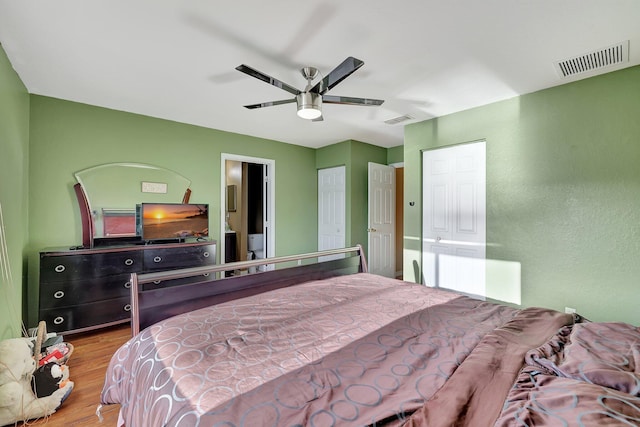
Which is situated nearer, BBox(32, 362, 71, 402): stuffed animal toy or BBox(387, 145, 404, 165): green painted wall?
BBox(32, 362, 71, 402): stuffed animal toy

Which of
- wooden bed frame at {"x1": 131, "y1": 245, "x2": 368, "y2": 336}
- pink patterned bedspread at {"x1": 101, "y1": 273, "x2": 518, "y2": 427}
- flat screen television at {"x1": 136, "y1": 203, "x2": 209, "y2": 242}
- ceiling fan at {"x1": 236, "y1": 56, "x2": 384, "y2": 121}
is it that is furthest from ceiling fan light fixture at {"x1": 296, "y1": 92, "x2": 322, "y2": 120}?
flat screen television at {"x1": 136, "y1": 203, "x2": 209, "y2": 242}

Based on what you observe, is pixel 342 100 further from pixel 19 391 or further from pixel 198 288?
pixel 19 391

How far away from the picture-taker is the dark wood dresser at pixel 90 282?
8.46ft

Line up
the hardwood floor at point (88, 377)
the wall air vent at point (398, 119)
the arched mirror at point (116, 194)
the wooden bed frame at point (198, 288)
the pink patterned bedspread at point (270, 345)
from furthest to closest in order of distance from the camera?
the wall air vent at point (398, 119)
the arched mirror at point (116, 194)
the hardwood floor at point (88, 377)
the wooden bed frame at point (198, 288)
the pink patterned bedspread at point (270, 345)

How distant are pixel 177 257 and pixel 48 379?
5.00ft

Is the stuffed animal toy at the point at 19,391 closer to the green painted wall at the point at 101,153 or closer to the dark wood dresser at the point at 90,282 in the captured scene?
the dark wood dresser at the point at 90,282

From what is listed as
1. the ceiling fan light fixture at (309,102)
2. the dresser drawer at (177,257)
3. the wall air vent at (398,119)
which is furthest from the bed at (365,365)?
the wall air vent at (398,119)

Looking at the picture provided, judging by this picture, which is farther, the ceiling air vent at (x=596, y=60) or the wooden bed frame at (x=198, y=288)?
the ceiling air vent at (x=596, y=60)

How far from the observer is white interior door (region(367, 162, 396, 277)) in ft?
15.1

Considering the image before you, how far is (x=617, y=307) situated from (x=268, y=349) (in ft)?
9.94

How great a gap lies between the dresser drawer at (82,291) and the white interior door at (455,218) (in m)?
3.56

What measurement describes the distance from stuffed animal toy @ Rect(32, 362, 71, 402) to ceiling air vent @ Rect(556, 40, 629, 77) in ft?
14.5

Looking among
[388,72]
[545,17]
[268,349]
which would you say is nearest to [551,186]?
[545,17]

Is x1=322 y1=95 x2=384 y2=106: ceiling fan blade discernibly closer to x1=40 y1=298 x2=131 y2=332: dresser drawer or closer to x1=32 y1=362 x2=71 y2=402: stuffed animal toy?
x1=32 y1=362 x2=71 y2=402: stuffed animal toy
